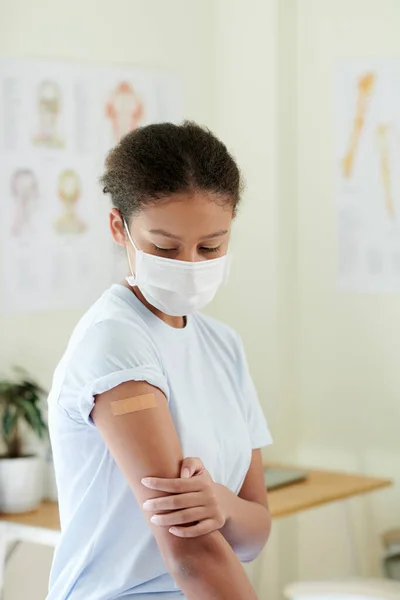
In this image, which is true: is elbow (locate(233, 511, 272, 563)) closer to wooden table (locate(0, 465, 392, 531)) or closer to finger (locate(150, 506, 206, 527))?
finger (locate(150, 506, 206, 527))

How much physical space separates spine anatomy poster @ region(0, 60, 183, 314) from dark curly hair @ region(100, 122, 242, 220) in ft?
4.41

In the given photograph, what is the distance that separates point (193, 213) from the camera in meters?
1.25

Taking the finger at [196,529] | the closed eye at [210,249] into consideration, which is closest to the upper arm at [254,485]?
the finger at [196,529]

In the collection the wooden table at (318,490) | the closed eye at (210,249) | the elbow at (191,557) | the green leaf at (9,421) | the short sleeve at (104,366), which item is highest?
the closed eye at (210,249)

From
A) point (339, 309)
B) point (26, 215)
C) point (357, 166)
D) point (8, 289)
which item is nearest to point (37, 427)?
point (8, 289)

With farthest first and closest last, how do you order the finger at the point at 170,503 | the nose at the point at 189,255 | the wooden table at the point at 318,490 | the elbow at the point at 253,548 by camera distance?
the wooden table at the point at 318,490 < the elbow at the point at 253,548 < the nose at the point at 189,255 < the finger at the point at 170,503

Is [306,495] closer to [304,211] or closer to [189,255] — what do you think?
[304,211]

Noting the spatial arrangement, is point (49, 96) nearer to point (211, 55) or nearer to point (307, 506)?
point (211, 55)

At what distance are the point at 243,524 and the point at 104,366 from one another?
325 millimetres

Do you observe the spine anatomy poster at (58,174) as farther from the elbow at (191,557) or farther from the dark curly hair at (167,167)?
the elbow at (191,557)

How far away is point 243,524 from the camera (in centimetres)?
135

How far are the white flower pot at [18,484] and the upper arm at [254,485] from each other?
3.66ft

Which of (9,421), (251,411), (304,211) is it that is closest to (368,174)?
(304,211)

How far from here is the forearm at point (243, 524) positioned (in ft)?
4.28
